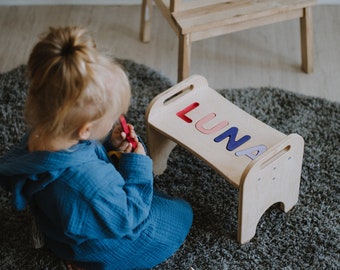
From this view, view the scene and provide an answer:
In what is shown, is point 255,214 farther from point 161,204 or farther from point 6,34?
point 6,34

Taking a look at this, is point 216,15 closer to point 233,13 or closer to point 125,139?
point 233,13

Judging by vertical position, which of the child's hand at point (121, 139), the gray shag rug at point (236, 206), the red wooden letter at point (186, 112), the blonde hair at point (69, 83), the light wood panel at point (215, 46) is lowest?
the gray shag rug at point (236, 206)

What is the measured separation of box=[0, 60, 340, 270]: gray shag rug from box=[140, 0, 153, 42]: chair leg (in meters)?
0.33

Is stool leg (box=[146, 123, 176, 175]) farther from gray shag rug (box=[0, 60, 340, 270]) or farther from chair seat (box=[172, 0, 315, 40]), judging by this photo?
chair seat (box=[172, 0, 315, 40])

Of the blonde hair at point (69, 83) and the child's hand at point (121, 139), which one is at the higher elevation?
the blonde hair at point (69, 83)

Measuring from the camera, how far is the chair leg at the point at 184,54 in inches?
70.7

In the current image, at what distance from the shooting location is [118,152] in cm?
135

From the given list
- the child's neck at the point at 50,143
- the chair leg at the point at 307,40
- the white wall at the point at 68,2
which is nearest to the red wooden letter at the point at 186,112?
the child's neck at the point at 50,143

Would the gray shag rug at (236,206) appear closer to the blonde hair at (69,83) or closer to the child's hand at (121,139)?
the child's hand at (121,139)

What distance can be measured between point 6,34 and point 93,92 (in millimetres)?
1350

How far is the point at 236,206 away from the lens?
1609mm

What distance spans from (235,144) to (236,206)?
228mm

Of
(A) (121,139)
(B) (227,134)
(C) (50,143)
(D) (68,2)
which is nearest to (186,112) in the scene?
(B) (227,134)

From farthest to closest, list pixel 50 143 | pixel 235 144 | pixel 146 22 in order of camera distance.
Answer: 1. pixel 146 22
2. pixel 235 144
3. pixel 50 143
